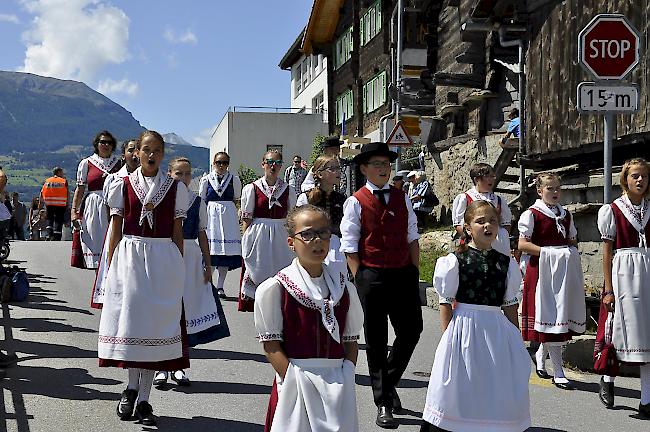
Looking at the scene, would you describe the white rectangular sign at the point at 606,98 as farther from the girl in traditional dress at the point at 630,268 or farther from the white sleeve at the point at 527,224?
the girl in traditional dress at the point at 630,268

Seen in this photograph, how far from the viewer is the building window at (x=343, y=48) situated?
1587 inches

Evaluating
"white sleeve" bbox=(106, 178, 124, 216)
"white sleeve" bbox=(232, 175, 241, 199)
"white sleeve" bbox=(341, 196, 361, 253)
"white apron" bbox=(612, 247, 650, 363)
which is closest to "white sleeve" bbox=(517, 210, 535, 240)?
"white apron" bbox=(612, 247, 650, 363)

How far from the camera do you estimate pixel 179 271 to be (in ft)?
20.5

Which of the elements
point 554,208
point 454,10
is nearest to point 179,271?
point 554,208

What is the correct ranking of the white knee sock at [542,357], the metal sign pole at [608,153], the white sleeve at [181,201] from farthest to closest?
the white knee sock at [542,357] < the metal sign pole at [608,153] < the white sleeve at [181,201]

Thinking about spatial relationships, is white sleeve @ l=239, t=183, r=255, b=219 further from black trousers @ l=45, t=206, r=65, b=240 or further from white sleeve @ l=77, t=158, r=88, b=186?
black trousers @ l=45, t=206, r=65, b=240

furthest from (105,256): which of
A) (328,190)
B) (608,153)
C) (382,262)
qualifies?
(608,153)

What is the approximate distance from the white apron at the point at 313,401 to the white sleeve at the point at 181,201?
263 centimetres

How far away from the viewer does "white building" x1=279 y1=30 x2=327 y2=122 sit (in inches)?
1807

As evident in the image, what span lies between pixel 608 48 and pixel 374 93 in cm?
2843

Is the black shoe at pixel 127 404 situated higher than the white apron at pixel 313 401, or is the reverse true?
the white apron at pixel 313 401

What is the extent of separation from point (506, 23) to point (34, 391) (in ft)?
47.1

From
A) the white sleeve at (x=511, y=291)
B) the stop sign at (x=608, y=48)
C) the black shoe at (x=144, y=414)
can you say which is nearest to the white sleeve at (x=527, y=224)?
the stop sign at (x=608, y=48)

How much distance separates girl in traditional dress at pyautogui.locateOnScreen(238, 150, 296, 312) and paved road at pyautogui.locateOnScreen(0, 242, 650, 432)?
2.00 feet
